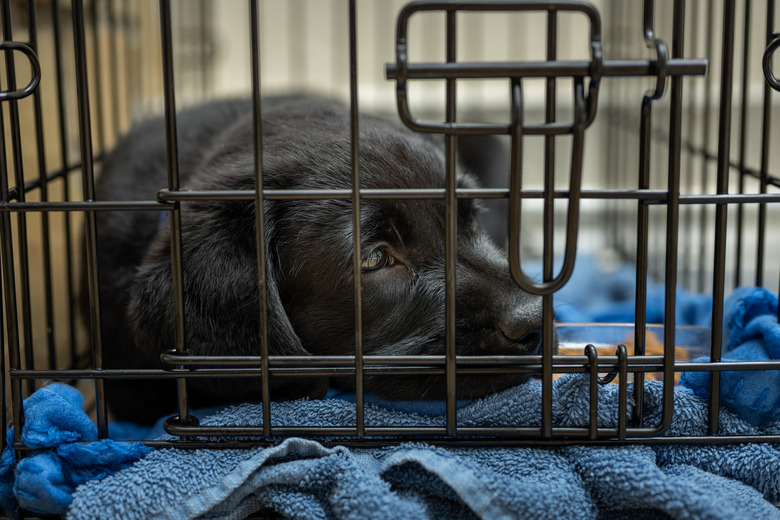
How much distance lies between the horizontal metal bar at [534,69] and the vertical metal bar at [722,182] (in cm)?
9

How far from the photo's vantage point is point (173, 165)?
120cm

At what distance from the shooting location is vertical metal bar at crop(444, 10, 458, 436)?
110cm

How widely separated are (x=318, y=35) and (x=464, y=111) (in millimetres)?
1099

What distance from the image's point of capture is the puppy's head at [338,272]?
1.43 metres

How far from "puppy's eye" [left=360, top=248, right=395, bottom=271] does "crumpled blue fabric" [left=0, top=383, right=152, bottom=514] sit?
54cm

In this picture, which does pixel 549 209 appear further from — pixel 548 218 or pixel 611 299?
pixel 611 299

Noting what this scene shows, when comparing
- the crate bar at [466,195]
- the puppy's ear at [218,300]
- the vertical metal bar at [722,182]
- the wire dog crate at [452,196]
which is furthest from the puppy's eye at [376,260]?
the vertical metal bar at [722,182]

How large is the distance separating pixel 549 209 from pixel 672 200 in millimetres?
195

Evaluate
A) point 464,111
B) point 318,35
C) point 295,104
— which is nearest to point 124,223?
point 295,104

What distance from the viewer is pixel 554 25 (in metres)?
1.10

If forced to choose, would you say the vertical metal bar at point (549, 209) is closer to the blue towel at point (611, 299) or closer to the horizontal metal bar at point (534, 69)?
the horizontal metal bar at point (534, 69)

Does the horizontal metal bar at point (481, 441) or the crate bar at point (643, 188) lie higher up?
the crate bar at point (643, 188)

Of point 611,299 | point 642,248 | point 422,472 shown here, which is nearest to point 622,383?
point 642,248

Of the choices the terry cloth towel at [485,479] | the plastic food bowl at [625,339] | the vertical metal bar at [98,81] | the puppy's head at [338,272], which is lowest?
the terry cloth towel at [485,479]
